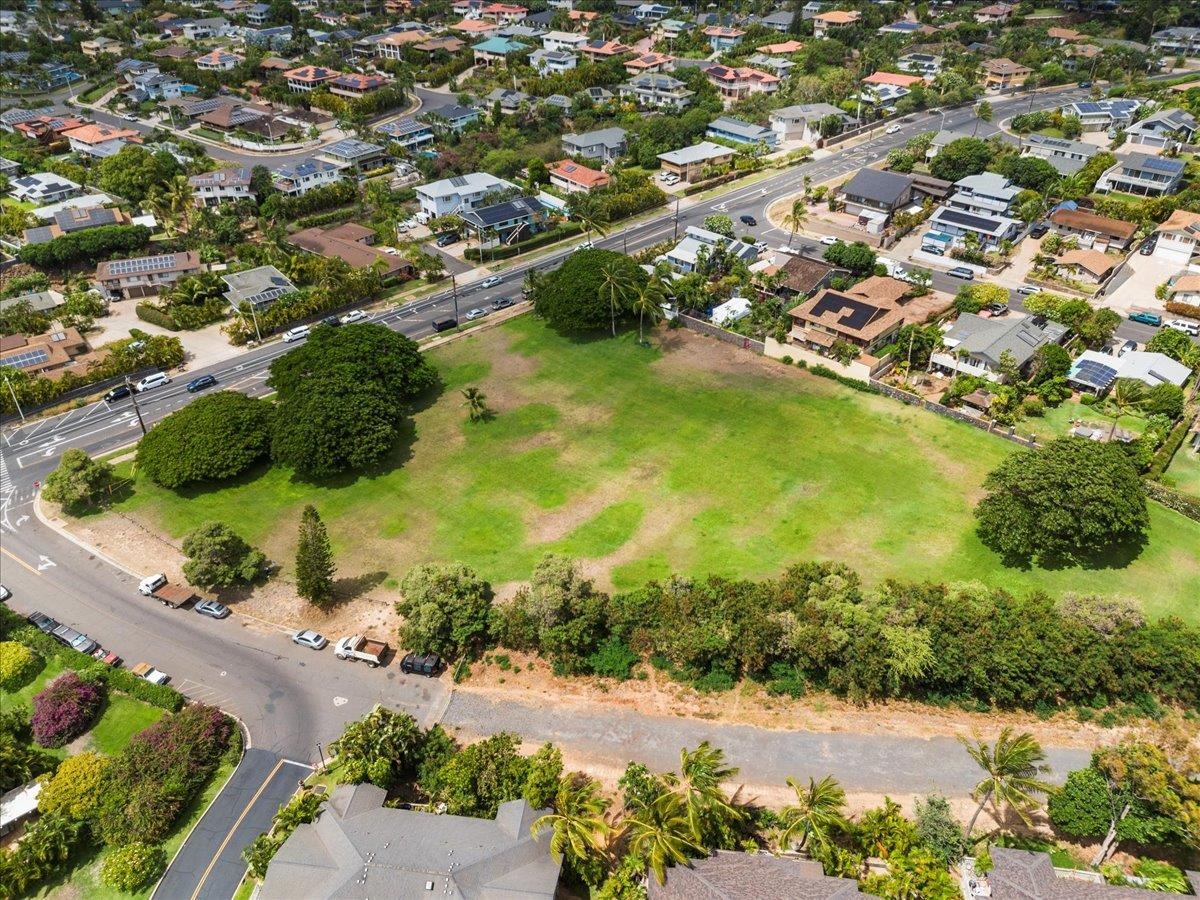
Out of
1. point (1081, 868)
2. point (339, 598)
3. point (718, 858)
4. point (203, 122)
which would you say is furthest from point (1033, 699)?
point (203, 122)

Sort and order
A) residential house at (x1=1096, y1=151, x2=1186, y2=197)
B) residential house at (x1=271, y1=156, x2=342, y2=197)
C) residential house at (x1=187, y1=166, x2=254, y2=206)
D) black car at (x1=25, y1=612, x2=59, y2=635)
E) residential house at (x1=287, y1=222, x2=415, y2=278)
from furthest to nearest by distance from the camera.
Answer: residential house at (x1=271, y1=156, x2=342, y2=197), residential house at (x1=187, y1=166, x2=254, y2=206), residential house at (x1=1096, y1=151, x2=1186, y2=197), residential house at (x1=287, y1=222, x2=415, y2=278), black car at (x1=25, y1=612, x2=59, y2=635)

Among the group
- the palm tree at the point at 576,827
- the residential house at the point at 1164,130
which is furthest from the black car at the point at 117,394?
the residential house at the point at 1164,130

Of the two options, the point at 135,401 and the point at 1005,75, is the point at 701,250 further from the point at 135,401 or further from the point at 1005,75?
the point at 1005,75

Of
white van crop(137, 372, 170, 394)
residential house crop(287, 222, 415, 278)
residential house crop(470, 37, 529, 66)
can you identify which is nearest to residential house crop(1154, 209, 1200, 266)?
residential house crop(287, 222, 415, 278)

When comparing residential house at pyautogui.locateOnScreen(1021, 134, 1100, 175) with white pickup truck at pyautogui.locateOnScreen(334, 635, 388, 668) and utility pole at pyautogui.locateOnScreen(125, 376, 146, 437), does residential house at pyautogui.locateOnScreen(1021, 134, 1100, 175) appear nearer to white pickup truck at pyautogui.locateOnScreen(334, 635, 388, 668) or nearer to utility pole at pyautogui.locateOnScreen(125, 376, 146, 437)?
white pickup truck at pyautogui.locateOnScreen(334, 635, 388, 668)

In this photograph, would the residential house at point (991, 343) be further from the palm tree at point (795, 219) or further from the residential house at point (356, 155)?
the residential house at point (356, 155)

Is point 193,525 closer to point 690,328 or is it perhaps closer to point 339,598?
point 339,598
